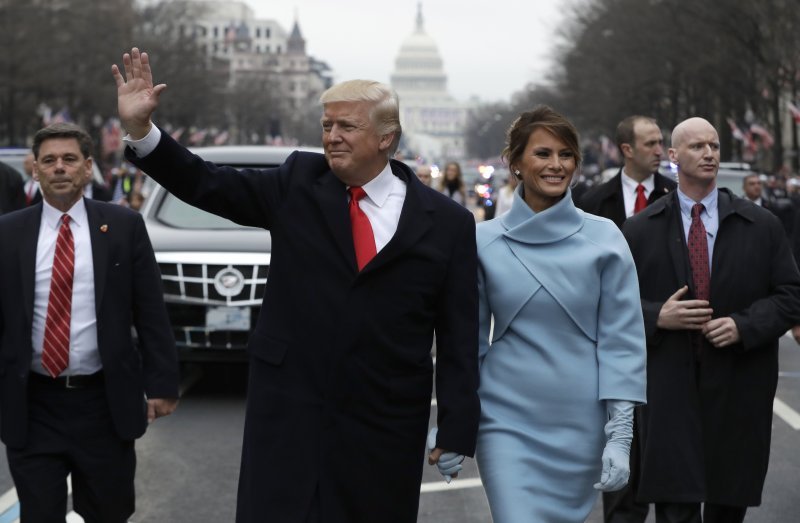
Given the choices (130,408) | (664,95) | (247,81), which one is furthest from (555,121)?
(247,81)

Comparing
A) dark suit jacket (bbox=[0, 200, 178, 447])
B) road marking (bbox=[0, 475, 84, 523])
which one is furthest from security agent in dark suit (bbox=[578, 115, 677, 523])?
dark suit jacket (bbox=[0, 200, 178, 447])

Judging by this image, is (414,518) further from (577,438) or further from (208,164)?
(208,164)

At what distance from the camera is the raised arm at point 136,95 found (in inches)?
176

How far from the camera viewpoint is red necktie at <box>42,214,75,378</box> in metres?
5.66

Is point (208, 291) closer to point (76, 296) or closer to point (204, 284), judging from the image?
point (204, 284)

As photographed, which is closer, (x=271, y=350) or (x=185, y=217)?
(x=271, y=350)

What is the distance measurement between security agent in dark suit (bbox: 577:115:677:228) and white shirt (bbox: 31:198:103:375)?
3.49 m

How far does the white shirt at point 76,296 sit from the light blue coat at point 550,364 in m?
1.55

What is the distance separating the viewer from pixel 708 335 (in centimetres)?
614

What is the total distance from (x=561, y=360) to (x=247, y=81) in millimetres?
101671

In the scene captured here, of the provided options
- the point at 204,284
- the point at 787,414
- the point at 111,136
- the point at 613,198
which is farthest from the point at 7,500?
the point at 111,136

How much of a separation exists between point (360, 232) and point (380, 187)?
0.17 m

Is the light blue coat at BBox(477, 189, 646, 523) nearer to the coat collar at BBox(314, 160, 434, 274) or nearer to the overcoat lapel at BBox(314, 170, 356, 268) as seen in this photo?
the coat collar at BBox(314, 160, 434, 274)

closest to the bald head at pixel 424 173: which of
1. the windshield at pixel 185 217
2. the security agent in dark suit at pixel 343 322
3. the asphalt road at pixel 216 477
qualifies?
the windshield at pixel 185 217
